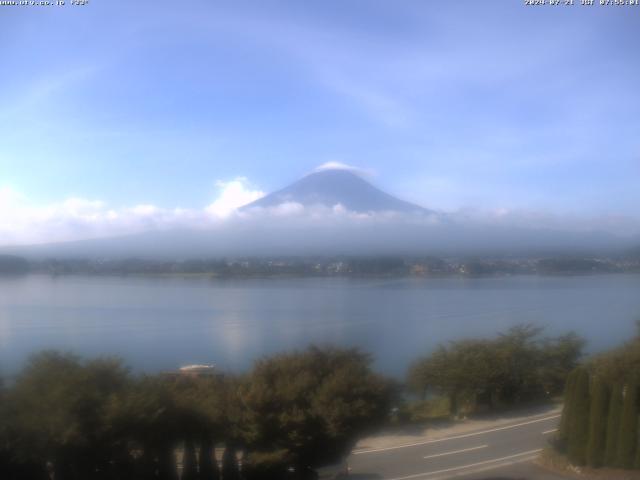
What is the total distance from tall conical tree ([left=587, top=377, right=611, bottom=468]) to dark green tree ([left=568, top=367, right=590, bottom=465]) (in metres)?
0.09

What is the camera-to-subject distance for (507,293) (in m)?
22.8

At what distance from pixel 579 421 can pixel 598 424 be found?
0.25 metres

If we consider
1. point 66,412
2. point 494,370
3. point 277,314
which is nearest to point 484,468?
point 494,370

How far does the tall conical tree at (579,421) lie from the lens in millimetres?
8320

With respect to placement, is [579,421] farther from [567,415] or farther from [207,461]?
[207,461]

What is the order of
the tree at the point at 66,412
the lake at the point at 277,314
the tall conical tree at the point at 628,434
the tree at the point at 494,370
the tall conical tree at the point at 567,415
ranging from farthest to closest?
the tree at the point at 494,370 → the lake at the point at 277,314 → the tall conical tree at the point at 567,415 → the tall conical tree at the point at 628,434 → the tree at the point at 66,412

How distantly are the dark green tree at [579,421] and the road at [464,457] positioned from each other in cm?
55

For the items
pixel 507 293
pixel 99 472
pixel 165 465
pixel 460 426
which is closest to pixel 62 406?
pixel 99 472

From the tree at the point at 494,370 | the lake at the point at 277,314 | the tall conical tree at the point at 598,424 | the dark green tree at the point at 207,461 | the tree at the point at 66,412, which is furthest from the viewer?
the tree at the point at 494,370

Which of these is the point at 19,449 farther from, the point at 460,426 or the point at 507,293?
the point at 507,293

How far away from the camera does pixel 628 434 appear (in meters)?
8.14

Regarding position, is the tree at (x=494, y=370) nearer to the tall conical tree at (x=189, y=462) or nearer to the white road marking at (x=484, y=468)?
the white road marking at (x=484, y=468)

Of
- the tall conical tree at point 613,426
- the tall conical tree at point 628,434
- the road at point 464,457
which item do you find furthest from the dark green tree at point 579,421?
the road at point 464,457

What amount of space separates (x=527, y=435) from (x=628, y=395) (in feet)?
6.09
